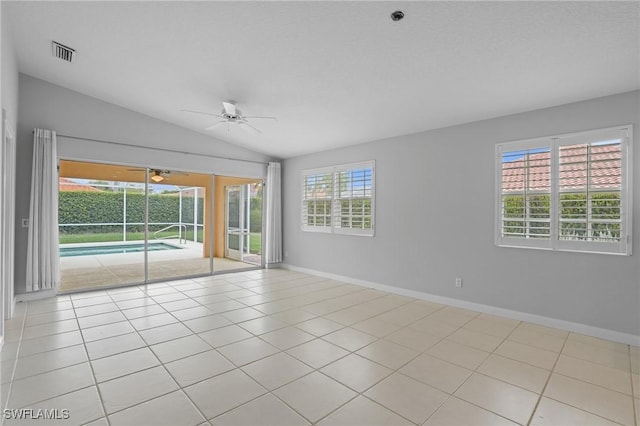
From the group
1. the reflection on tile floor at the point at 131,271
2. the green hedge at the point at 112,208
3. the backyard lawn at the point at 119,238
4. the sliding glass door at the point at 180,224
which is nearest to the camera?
the reflection on tile floor at the point at 131,271

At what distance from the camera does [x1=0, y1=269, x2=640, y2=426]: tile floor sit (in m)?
2.00

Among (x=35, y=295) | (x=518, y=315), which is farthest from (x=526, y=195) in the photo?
(x=35, y=295)

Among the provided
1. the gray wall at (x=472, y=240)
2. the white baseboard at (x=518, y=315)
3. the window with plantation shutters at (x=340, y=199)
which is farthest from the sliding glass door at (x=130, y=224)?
the white baseboard at (x=518, y=315)

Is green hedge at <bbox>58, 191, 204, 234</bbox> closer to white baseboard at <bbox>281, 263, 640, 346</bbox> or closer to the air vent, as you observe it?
the air vent

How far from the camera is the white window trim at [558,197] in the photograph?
3111 millimetres

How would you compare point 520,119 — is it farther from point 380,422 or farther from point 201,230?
point 201,230

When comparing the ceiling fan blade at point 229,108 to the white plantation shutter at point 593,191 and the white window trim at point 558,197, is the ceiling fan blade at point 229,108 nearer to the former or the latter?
the white window trim at point 558,197

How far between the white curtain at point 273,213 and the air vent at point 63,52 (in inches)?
153

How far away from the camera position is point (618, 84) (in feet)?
9.91

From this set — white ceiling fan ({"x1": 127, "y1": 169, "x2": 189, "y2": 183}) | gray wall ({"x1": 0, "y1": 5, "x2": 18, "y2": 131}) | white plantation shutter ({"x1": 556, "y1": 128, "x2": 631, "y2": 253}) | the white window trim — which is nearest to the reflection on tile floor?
white ceiling fan ({"x1": 127, "y1": 169, "x2": 189, "y2": 183})

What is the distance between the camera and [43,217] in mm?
4391

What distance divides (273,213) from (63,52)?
435 cm

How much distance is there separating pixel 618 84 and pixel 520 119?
35.6 inches

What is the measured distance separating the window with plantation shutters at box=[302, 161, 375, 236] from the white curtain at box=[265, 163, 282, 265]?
0.71m
